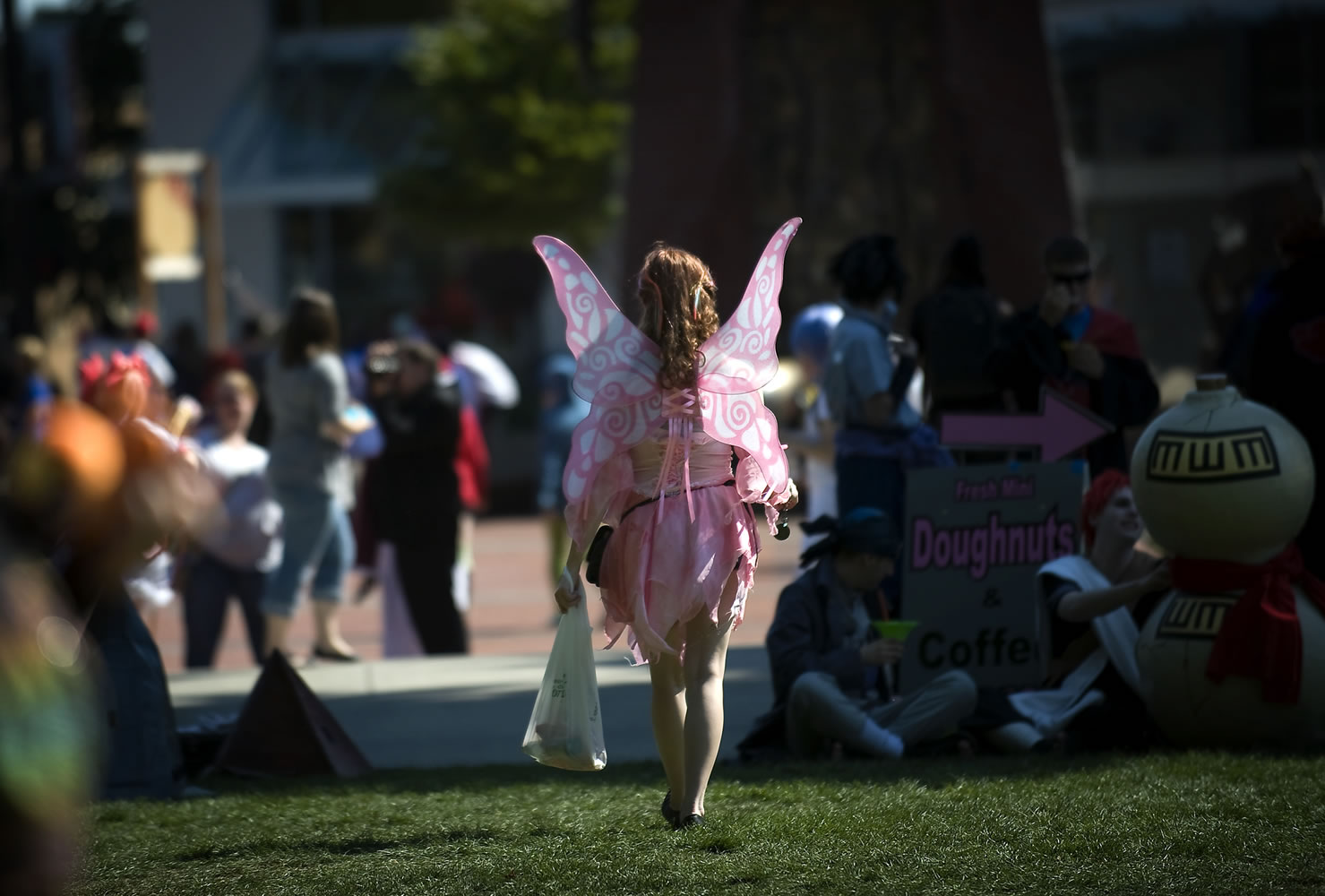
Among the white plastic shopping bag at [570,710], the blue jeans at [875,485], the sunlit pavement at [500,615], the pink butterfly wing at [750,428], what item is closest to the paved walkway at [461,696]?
the sunlit pavement at [500,615]

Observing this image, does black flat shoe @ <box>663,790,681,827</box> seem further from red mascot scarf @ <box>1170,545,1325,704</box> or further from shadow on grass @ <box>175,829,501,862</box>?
red mascot scarf @ <box>1170,545,1325,704</box>

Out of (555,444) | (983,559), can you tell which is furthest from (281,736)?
(555,444)

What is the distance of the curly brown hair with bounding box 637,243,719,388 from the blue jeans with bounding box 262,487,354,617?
13.8 feet

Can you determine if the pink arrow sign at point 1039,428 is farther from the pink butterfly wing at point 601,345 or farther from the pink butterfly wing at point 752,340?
the pink butterfly wing at point 601,345

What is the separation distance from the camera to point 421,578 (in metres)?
9.77

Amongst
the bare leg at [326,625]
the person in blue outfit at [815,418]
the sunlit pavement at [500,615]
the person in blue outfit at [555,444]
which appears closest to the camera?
the person in blue outfit at [815,418]

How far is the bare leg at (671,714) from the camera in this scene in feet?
17.8

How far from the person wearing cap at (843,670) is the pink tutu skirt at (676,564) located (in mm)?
1117

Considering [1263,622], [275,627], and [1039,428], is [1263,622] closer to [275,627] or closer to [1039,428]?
[1039,428]

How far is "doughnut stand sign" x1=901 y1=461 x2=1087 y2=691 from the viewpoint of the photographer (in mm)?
7062

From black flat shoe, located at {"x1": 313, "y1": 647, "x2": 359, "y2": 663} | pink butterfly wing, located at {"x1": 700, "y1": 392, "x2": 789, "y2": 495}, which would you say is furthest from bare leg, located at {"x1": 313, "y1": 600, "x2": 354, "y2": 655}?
pink butterfly wing, located at {"x1": 700, "y1": 392, "x2": 789, "y2": 495}

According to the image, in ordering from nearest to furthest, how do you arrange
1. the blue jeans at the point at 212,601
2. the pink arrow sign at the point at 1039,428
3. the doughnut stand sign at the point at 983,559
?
the doughnut stand sign at the point at 983,559 < the pink arrow sign at the point at 1039,428 < the blue jeans at the point at 212,601

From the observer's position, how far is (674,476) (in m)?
5.45

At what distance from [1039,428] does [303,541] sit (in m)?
3.91
